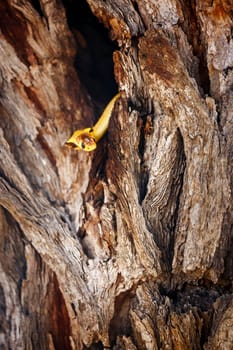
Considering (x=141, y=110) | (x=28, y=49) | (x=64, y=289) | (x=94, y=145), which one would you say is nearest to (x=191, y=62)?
(x=141, y=110)

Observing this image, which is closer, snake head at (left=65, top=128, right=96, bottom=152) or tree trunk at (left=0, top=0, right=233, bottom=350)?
tree trunk at (left=0, top=0, right=233, bottom=350)

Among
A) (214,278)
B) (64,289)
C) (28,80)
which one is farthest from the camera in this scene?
(28,80)

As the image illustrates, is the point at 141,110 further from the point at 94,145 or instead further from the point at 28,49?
the point at 28,49

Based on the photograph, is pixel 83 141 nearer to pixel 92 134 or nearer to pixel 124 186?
pixel 92 134

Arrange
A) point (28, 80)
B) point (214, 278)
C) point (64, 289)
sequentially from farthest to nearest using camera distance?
1. point (28, 80)
2. point (64, 289)
3. point (214, 278)

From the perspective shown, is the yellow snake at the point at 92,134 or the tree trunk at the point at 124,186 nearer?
the tree trunk at the point at 124,186
